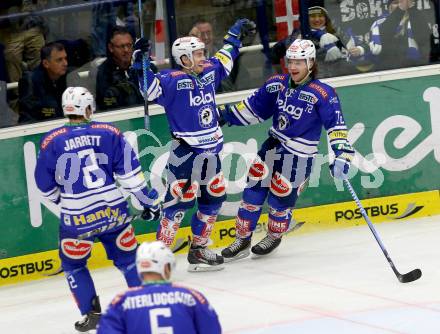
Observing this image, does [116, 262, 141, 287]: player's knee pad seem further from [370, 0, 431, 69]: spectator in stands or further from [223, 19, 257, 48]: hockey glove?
[370, 0, 431, 69]: spectator in stands

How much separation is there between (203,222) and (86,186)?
1.77 m

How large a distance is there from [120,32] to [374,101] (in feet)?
6.83

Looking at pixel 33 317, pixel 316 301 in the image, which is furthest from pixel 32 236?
pixel 316 301

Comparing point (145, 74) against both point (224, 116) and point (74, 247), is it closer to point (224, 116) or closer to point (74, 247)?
point (224, 116)

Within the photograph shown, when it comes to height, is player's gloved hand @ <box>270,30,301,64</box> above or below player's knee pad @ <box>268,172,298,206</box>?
above

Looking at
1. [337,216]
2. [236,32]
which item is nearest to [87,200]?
[236,32]

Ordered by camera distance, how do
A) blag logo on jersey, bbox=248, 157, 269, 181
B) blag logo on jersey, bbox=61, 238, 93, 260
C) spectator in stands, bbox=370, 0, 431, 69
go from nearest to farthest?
blag logo on jersey, bbox=61, 238, 93, 260 < blag logo on jersey, bbox=248, 157, 269, 181 < spectator in stands, bbox=370, 0, 431, 69

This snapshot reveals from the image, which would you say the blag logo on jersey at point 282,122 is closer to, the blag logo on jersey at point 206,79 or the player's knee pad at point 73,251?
the blag logo on jersey at point 206,79

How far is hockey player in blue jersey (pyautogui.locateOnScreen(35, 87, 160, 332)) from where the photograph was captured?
6789 mm

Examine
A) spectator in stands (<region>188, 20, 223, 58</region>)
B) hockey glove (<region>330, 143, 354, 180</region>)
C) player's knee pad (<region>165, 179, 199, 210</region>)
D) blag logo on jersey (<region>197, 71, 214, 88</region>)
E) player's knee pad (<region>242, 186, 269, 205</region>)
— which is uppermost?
spectator in stands (<region>188, 20, 223, 58</region>)

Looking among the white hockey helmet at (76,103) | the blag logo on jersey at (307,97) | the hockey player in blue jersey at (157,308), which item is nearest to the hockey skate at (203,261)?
the blag logo on jersey at (307,97)

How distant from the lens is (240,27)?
8.72 m

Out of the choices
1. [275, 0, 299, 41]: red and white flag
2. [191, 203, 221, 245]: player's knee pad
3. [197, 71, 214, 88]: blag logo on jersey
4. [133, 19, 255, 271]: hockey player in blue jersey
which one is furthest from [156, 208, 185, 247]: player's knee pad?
[275, 0, 299, 41]: red and white flag

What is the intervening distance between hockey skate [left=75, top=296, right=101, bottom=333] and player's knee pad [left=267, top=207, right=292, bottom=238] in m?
2.06
